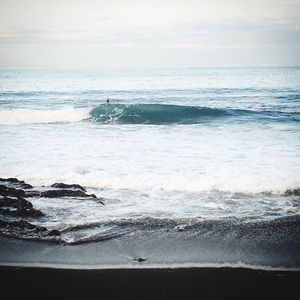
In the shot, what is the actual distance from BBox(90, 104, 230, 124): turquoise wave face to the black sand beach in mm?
15524

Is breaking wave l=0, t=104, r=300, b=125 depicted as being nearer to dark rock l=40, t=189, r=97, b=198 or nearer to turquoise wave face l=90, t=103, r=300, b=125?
turquoise wave face l=90, t=103, r=300, b=125

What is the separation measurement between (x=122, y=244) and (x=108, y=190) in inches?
117

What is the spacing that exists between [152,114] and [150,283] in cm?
1798

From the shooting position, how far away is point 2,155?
1026 centimetres

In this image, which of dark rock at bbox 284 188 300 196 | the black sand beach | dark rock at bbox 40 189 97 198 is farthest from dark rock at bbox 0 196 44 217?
dark rock at bbox 284 188 300 196

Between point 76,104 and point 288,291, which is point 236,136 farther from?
point 76,104

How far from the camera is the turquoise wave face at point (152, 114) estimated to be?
19719mm

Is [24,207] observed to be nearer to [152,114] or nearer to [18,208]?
[18,208]

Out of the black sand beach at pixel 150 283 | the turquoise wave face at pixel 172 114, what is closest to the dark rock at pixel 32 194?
the black sand beach at pixel 150 283

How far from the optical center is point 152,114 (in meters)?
21.2

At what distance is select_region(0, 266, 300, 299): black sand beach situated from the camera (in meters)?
3.38

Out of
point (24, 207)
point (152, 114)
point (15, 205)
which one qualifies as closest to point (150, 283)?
point (24, 207)

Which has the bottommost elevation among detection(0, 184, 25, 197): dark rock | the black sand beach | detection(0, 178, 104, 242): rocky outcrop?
the black sand beach

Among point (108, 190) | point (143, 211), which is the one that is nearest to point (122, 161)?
point (108, 190)
